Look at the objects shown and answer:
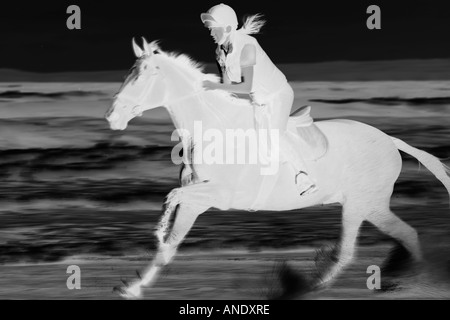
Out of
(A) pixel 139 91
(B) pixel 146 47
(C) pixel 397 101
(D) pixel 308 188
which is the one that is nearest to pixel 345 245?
(D) pixel 308 188

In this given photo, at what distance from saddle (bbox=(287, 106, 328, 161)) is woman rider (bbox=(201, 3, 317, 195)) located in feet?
0.31

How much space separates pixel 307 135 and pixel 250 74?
1.89ft

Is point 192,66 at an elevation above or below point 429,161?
above

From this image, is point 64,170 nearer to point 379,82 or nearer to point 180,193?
point 180,193

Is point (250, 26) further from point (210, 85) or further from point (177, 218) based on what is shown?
point (177, 218)

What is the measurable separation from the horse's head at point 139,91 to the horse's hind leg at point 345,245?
149 centimetres

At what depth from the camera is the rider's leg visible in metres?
4.93

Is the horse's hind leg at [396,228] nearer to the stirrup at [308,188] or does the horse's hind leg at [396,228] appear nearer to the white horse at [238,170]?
the white horse at [238,170]

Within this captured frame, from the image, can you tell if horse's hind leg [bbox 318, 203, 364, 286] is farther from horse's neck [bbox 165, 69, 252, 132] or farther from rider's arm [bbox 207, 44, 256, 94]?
rider's arm [bbox 207, 44, 256, 94]

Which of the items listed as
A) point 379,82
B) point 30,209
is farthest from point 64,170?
point 379,82

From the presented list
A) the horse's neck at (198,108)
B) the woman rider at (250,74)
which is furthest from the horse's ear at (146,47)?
the woman rider at (250,74)

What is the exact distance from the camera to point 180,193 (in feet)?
15.5

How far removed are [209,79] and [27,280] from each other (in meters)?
1.89

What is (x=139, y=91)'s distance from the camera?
485 centimetres
